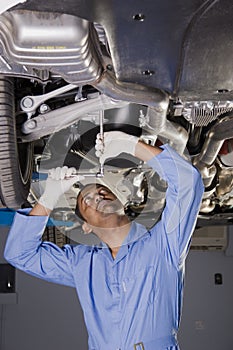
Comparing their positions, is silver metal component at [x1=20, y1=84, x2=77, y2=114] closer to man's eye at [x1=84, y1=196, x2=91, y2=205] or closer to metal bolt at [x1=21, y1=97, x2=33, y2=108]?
metal bolt at [x1=21, y1=97, x2=33, y2=108]

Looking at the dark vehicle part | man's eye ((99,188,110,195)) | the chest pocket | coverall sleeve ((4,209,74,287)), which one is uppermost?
the dark vehicle part

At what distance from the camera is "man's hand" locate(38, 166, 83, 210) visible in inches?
66.9

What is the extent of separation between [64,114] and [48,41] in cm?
51

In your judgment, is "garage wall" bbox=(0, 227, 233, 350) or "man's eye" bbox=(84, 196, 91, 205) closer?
"man's eye" bbox=(84, 196, 91, 205)

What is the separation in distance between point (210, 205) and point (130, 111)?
1360mm

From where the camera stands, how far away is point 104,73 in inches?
48.6

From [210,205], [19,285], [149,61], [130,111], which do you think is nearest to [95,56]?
[149,61]

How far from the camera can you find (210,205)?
2967 mm

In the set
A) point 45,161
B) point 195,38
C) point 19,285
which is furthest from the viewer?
point 19,285

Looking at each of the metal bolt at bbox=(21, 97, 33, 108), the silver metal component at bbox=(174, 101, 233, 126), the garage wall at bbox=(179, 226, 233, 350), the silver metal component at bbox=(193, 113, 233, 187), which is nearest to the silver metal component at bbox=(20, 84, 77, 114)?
the metal bolt at bbox=(21, 97, 33, 108)

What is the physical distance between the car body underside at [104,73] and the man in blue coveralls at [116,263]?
0.12 meters

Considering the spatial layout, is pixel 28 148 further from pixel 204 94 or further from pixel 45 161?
pixel 204 94

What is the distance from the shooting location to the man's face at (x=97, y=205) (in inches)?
65.7

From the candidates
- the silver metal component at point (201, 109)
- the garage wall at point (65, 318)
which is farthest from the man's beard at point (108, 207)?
the garage wall at point (65, 318)
